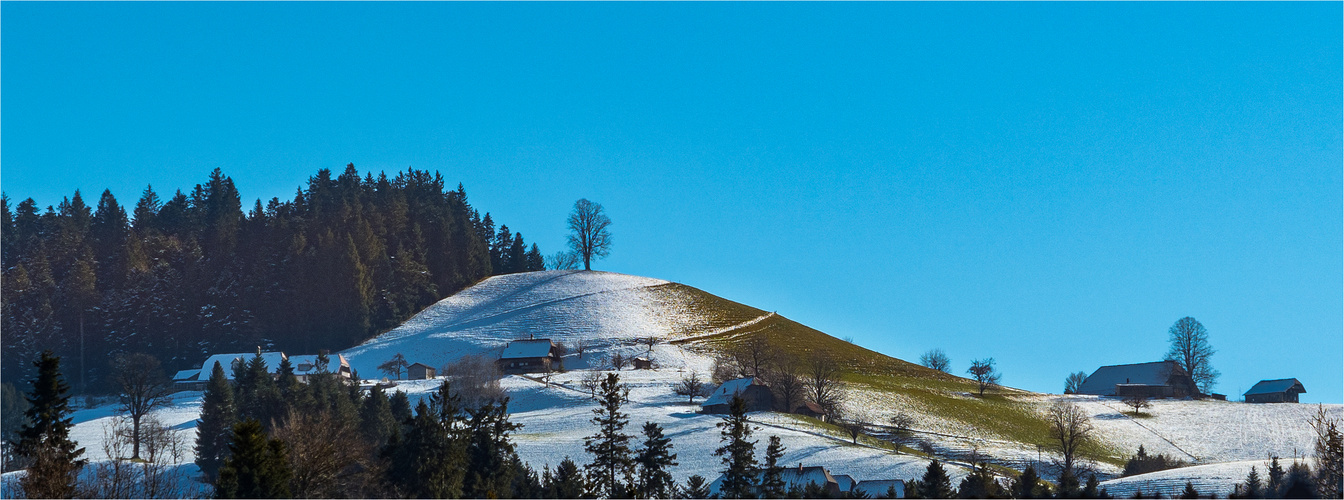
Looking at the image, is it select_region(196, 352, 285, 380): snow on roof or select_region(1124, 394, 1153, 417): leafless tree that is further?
select_region(196, 352, 285, 380): snow on roof

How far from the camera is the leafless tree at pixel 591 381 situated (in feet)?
307

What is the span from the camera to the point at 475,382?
300ft

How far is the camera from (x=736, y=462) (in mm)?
46031

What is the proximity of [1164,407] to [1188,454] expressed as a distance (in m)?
23.2

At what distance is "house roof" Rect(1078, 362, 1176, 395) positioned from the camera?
11331 cm

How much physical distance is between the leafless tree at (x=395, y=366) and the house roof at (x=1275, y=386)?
7916 centimetres

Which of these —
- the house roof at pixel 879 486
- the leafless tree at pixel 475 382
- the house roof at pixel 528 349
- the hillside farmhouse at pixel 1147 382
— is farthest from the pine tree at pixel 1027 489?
the house roof at pixel 528 349

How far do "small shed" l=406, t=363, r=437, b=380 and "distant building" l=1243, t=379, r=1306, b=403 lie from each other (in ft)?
246

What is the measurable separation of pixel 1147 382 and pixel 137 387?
8629cm

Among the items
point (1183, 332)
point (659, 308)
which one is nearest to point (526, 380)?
point (659, 308)

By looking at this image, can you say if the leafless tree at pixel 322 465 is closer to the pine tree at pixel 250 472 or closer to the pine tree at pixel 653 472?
the pine tree at pixel 250 472

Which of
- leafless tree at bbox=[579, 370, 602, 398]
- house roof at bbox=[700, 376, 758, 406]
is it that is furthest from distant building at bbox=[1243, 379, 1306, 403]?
leafless tree at bbox=[579, 370, 602, 398]

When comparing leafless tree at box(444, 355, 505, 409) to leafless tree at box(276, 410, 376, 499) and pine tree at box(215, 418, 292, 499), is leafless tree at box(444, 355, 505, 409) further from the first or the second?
pine tree at box(215, 418, 292, 499)

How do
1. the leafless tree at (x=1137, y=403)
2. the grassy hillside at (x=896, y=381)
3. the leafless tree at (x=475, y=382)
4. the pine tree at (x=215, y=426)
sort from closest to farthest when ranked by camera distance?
the pine tree at (x=215, y=426) < the leafless tree at (x=475, y=382) < the grassy hillside at (x=896, y=381) < the leafless tree at (x=1137, y=403)
